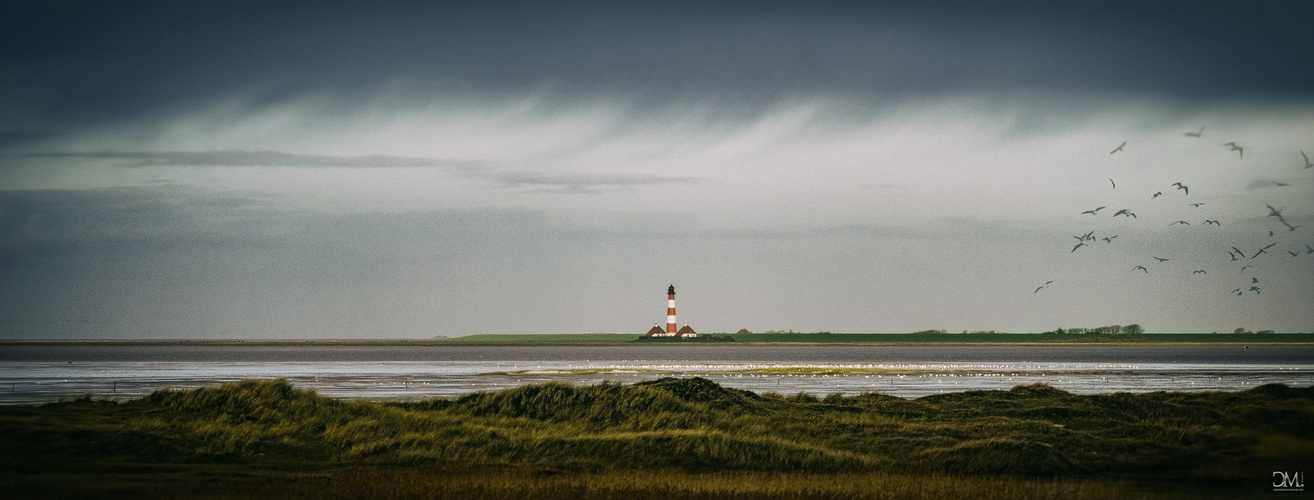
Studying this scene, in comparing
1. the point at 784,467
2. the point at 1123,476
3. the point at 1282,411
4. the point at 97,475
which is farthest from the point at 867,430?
the point at 97,475

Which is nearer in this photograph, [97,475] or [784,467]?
[97,475]

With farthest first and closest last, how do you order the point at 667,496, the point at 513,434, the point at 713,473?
1. the point at 513,434
2. the point at 713,473
3. the point at 667,496

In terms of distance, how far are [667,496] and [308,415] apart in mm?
14613

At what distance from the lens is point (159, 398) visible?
119 ft

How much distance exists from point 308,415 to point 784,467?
14.4 m

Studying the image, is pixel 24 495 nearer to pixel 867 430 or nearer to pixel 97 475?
pixel 97 475

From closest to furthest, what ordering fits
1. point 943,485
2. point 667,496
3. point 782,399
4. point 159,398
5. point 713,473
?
point 667,496 → point 943,485 → point 713,473 → point 159,398 → point 782,399

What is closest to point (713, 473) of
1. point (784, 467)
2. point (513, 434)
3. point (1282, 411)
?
point (784, 467)

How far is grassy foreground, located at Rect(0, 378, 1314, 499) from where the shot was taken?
24375 millimetres

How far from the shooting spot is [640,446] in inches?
1187

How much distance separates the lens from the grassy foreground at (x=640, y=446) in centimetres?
2438

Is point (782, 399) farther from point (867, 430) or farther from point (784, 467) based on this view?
point (784, 467)

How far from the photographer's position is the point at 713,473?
27688 mm

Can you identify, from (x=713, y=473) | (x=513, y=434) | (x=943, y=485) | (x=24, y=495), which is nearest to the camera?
(x=24, y=495)
